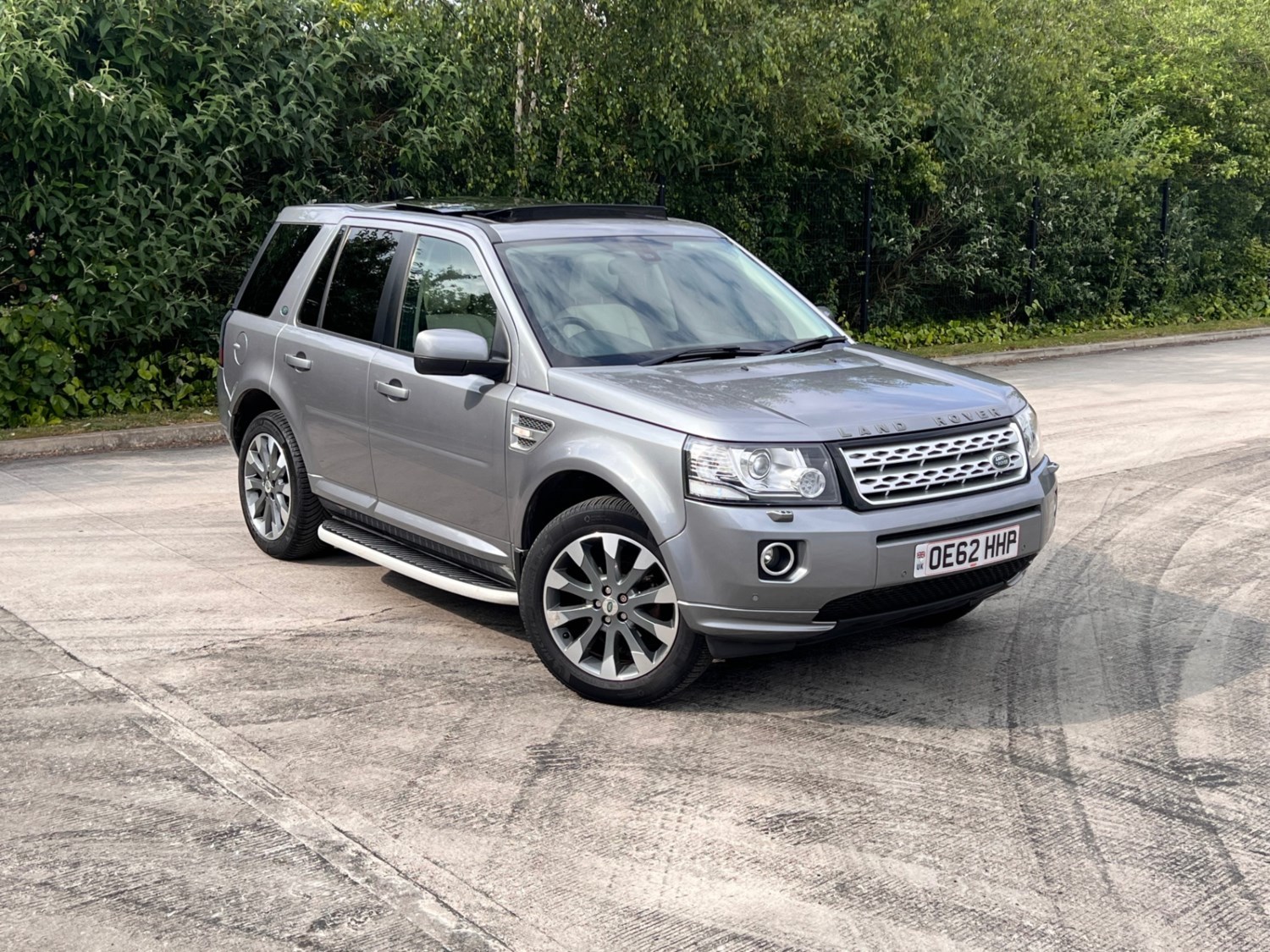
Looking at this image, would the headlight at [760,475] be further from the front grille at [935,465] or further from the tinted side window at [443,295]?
the tinted side window at [443,295]

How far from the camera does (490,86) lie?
14.4m

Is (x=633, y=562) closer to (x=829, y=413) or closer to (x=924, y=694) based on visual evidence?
(x=829, y=413)

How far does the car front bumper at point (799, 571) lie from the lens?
5.12 m

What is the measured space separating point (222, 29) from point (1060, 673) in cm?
969

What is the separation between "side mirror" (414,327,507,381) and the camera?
5891mm

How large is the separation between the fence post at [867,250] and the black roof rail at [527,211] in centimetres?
1199

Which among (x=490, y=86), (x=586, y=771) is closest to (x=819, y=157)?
(x=490, y=86)

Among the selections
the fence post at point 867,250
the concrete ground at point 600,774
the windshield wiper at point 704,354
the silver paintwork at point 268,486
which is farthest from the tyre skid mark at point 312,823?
the fence post at point 867,250

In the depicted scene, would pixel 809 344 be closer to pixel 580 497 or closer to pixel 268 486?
pixel 580 497

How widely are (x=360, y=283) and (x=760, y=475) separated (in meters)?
2.83


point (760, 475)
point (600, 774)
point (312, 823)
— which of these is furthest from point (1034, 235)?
point (312, 823)

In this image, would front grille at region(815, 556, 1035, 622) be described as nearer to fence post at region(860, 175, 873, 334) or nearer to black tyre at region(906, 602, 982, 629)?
black tyre at region(906, 602, 982, 629)

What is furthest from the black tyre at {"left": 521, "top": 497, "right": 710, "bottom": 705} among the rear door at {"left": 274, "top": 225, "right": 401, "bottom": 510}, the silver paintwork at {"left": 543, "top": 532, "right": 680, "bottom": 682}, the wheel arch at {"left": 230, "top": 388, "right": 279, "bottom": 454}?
the wheel arch at {"left": 230, "top": 388, "right": 279, "bottom": 454}

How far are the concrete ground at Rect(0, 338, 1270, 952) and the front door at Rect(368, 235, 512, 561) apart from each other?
1.85 feet
